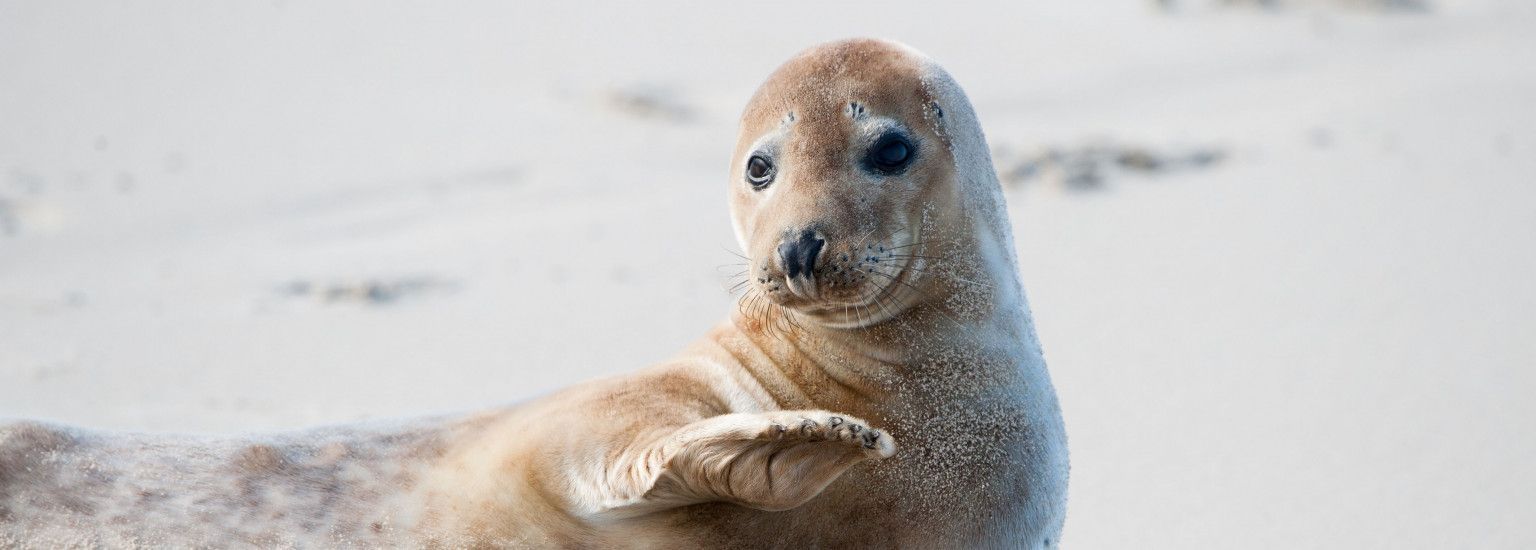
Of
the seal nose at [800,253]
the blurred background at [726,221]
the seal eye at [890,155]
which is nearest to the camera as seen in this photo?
the seal nose at [800,253]

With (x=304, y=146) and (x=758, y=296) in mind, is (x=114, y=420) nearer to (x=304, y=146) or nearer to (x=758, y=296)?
(x=758, y=296)

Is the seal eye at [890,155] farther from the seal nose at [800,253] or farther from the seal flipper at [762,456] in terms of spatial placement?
the seal flipper at [762,456]

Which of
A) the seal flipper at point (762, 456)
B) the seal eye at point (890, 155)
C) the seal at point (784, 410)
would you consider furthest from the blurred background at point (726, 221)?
the seal flipper at point (762, 456)

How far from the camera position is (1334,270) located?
615cm

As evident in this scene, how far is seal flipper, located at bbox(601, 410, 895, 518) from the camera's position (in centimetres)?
224

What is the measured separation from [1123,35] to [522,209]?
5.03 meters

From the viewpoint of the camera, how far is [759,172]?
2.80 metres

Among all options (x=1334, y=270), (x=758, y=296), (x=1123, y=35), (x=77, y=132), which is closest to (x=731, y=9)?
(x=1123, y=35)

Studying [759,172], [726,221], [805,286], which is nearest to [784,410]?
[805,286]

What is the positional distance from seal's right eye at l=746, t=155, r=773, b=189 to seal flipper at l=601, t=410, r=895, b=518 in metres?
0.57

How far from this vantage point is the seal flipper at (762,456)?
2238 mm

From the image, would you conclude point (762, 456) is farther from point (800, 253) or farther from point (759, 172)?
point (759, 172)

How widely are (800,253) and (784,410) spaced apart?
A: 0.27m

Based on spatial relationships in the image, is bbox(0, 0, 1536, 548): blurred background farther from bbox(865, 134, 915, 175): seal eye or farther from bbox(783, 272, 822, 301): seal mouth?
bbox(783, 272, 822, 301): seal mouth
